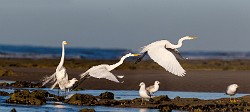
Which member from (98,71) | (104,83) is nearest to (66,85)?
(98,71)

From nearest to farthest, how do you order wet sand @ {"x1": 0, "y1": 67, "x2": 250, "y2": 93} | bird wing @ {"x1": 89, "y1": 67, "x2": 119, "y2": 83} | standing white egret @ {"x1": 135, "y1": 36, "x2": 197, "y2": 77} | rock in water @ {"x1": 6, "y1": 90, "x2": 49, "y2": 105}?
standing white egret @ {"x1": 135, "y1": 36, "x2": 197, "y2": 77}
bird wing @ {"x1": 89, "y1": 67, "x2": 119, "y2": 83}
rock in water @ {"x1": 6, "y1": 90, "x2": 49, "y2": 105}
wet sand @ {"x1": 0, "y1": 67, "x2": 250, "y2": 93}

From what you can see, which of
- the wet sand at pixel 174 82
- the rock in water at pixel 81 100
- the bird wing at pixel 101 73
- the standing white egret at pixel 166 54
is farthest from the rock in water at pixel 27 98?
the wet sand at pixel 174 82

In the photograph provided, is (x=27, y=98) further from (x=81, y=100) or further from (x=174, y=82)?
(x=174, y=82)

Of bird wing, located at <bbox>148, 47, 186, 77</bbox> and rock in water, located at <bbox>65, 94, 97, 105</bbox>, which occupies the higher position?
bird wing, located at <bbox>148, 47, 186, 77</bbox>

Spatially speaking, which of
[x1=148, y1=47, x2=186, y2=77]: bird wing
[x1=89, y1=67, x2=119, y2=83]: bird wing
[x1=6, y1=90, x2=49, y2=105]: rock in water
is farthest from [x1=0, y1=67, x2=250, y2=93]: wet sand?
[x1=148, y1=47, x2=186, y2=77]: bird wing

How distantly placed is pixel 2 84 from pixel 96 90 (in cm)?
350

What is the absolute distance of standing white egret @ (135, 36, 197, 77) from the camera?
658 inches

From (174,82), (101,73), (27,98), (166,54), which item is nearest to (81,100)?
(101,73)

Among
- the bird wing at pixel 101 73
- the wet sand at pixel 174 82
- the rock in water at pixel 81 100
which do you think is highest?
the wet sand at pixel 174 82

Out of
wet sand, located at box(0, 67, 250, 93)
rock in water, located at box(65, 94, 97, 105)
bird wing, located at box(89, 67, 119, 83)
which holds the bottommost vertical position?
rock in water, located at box(65, 94, 97, 105)

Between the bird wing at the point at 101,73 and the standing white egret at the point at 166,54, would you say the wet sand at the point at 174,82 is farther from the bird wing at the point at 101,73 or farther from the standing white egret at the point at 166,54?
the bird wing at the point at 101,73

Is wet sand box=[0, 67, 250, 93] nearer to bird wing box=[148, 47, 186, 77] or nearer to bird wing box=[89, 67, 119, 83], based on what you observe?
bird wing box=[89, 67, 119, 83]

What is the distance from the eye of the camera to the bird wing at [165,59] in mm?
16706

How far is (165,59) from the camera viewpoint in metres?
17.6
